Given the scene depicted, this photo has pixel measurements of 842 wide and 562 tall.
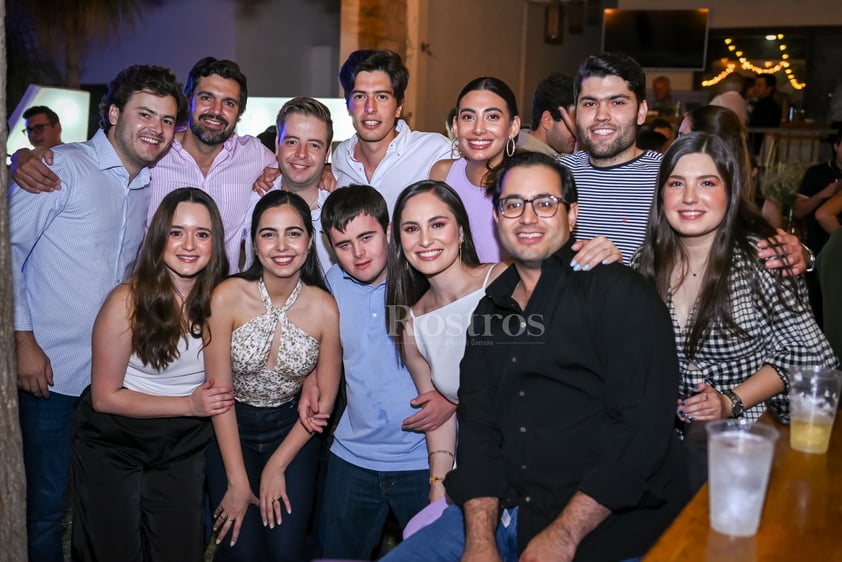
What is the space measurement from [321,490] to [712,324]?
1.70m

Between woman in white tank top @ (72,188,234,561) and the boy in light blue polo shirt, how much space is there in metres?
0.41

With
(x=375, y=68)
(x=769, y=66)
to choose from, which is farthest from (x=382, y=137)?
(x=769, y=66)

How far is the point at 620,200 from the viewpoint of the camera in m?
2.83

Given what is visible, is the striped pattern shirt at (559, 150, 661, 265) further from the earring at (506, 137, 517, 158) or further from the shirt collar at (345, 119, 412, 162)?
the shirt collar at (345, 119, 412, 162)

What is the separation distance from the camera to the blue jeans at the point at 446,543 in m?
2.08

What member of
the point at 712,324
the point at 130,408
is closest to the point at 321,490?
the point at 130,408

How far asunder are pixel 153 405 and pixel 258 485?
44 cm

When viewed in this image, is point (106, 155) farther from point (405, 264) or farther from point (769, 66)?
point (769, 66)

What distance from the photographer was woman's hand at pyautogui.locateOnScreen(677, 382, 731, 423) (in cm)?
214

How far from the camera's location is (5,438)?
6.15ft

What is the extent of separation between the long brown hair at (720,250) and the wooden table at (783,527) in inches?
17.6

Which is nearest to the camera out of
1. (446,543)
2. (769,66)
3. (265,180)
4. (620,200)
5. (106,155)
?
(446,543)

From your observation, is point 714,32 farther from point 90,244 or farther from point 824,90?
point 90,244

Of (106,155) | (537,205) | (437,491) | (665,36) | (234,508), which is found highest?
(665,36)
